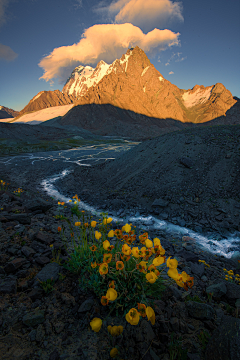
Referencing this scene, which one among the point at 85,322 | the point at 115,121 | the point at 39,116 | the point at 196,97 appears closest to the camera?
the point at 85,322

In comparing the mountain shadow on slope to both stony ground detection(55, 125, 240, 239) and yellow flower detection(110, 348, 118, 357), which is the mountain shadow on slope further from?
yellow flower detection(110, 348, 118, 357)

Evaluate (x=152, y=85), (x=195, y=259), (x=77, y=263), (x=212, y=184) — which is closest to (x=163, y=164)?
(x=212, y=184)

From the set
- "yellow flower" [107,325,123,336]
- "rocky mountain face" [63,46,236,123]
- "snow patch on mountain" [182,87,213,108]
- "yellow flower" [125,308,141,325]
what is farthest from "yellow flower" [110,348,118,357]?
"snow patch on mountain" [182,87,213,108]

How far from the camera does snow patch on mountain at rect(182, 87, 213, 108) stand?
141 m

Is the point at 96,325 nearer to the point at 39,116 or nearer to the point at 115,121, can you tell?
the point at 115,121

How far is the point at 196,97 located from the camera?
147250 mm

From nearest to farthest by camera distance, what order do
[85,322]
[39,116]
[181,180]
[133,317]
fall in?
[133,317], [85,322], [181,180], [39,116]

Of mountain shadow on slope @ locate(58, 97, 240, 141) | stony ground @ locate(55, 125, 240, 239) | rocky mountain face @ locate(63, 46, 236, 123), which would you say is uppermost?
rocky mountain face @ locate(63, 46, 236, 123)

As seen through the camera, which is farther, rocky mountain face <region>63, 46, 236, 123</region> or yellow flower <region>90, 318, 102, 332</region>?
rocky mountain face <region>63, 46, 236, 123</region>

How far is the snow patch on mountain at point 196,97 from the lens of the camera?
14062 cm

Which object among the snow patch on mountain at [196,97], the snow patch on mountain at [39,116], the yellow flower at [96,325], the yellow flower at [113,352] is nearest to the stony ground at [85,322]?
the yellow flower at [113,352]

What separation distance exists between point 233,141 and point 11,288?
40.2 feet

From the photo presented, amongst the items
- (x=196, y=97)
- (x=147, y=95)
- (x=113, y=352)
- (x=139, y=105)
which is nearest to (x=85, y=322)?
(x=113, y=352)

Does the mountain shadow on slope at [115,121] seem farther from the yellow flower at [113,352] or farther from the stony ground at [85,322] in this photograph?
the yellow flower at [113,352]
